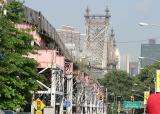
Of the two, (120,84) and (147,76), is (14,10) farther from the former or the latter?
(120,84)

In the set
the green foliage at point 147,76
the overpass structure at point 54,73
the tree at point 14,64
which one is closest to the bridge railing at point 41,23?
the overpass structure at point 54,73

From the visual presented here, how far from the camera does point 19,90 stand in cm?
2770

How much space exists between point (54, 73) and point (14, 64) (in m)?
29.7

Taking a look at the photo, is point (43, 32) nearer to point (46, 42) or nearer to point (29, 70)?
point (46, 42)

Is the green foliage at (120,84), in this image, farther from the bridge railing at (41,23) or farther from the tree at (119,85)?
the bridge railing at (41,23)

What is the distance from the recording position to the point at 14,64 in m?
26.2

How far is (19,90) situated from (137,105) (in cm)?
8092

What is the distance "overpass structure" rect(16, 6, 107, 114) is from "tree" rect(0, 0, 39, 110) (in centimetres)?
1061

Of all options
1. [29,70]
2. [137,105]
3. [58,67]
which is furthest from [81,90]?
[29,70]

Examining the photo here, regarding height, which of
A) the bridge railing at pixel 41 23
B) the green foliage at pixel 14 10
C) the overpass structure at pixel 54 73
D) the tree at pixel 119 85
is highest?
the bridge railing at pixel 41 23

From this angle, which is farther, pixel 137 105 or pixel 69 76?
pixel 137 105

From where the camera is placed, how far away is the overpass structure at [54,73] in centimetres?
5450

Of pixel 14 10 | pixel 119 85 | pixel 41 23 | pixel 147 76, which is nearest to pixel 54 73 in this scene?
pixel 41 23

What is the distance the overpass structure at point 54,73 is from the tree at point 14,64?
1061 centimetres
